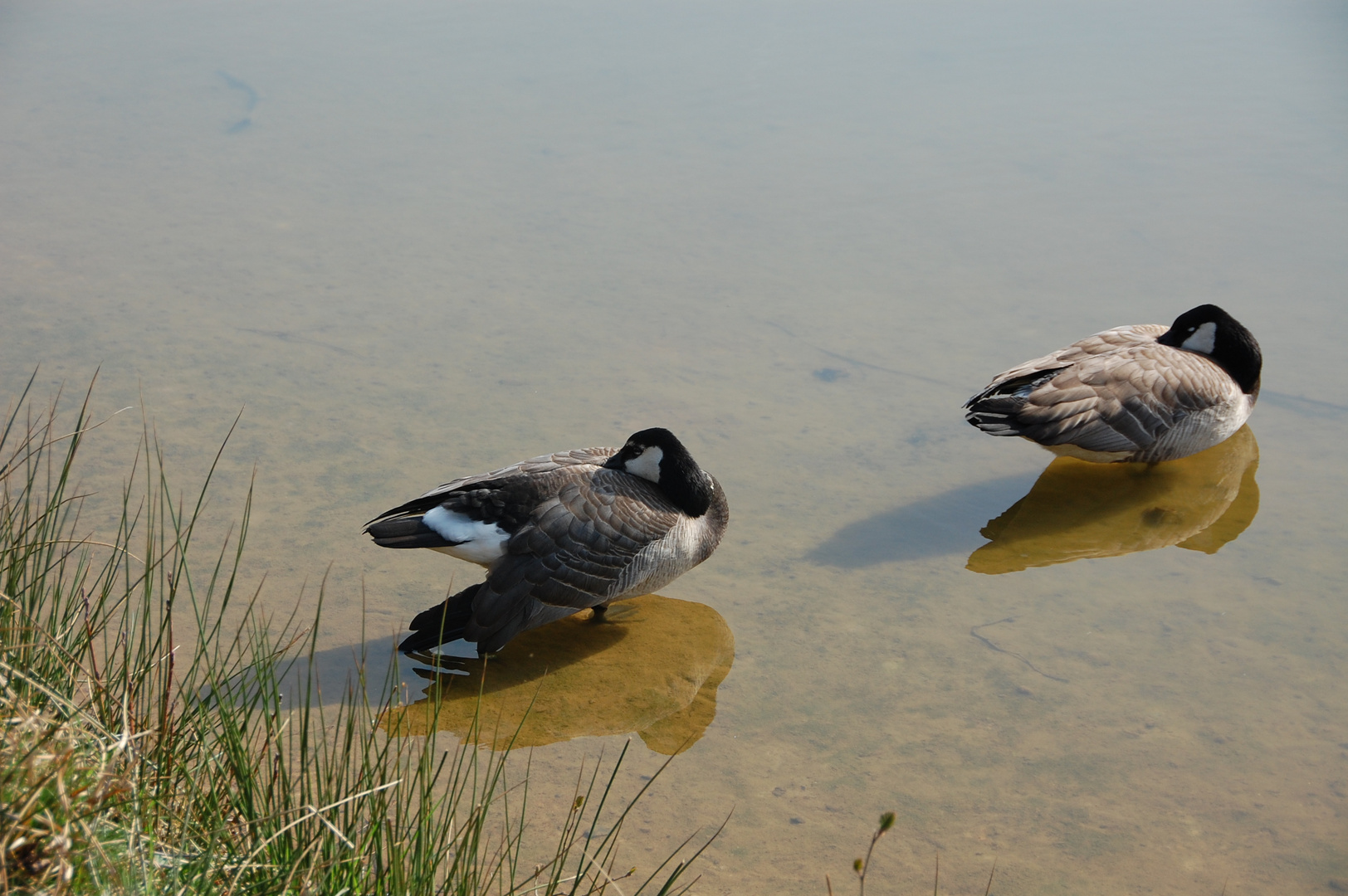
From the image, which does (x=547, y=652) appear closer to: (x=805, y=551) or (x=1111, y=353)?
(x=805, y=551)

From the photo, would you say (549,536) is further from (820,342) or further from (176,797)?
(820,342)

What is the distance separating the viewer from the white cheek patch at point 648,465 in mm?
5000

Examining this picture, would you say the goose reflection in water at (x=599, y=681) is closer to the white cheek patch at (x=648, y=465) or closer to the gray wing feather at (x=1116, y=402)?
the white cheek patch at (x=648, y=465)

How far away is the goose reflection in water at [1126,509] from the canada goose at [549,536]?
169 cm

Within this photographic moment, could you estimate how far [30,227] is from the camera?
8.96m

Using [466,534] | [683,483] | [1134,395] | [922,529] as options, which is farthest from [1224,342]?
[466,534]

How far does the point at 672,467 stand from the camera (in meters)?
5.00

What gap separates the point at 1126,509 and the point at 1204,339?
1.11 m

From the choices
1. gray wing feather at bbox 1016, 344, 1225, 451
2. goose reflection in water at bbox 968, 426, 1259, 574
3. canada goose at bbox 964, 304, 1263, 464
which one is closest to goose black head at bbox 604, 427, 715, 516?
goose reflection in water at bbox 968, 426, 1259, 574

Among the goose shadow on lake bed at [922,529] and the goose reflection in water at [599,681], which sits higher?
the goose shadow on lake bed at [922,529]

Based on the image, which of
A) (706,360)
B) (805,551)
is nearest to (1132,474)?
(805,551)

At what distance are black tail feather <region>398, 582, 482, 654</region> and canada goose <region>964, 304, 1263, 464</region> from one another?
9.05 feet

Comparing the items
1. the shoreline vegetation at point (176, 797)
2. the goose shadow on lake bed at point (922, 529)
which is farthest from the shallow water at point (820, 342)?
the shoreline vegetation at point (176, 797)

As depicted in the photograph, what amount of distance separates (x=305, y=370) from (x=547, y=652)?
3.02 meters
